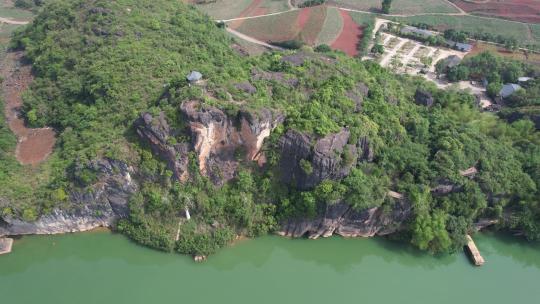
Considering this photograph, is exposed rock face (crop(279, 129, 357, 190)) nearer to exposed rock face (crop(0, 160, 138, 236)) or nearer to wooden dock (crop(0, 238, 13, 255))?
exposed rock face (crop(0, 160, 138, 236))

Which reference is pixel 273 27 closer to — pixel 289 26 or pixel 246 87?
pixel 289 26

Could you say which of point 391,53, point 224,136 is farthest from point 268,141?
point 391,53

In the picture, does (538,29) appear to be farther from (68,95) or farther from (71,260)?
(71,260)

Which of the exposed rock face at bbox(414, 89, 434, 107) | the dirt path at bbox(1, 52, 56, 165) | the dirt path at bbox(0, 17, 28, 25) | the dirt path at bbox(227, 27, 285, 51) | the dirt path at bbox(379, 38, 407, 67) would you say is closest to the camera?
the dirt path at bbox(1, 52, 56, 165)

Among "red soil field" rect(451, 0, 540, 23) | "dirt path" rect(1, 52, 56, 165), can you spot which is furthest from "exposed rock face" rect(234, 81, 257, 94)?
"red soil field" rect(451, 0, 540, 23)

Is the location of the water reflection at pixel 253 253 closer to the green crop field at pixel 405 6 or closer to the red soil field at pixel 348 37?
the red soil field at pixel 348 37

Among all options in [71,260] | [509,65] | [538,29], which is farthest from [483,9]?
[71,260]
